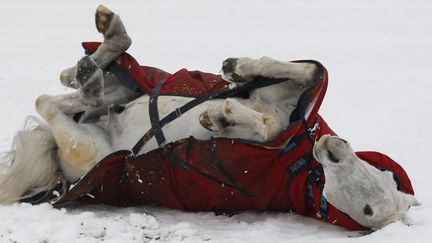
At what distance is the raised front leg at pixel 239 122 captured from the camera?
3.56 m

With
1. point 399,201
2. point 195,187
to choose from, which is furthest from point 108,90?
point 399,201

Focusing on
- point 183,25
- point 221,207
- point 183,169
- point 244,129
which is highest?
point 183,25

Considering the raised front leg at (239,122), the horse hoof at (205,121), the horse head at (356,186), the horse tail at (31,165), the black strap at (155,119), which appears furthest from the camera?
the horse tail at (31,165)

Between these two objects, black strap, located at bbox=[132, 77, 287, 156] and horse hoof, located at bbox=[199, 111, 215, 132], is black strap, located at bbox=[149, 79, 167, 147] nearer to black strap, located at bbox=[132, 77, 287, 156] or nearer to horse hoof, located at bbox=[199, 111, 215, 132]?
black strap, located at bbox=[132, 77, 287, 156]

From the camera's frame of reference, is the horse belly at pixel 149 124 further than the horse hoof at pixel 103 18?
No

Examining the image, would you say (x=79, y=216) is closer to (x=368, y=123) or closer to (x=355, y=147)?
(x=355, y=147)

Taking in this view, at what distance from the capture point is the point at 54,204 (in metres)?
3.97

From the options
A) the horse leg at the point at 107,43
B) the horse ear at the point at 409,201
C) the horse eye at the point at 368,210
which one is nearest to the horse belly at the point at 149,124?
the horse leg at the point at 107,43

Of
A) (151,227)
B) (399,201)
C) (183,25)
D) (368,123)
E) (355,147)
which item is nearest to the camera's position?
(399,201)

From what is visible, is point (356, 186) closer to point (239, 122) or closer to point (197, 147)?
point (239, 122)

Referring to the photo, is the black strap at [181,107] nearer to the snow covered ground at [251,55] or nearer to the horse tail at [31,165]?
the snow covered ground at [251,55]

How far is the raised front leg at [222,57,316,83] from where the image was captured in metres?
3.68

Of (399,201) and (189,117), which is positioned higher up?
(189,117)

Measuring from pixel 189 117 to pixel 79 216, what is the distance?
1.02 meters
